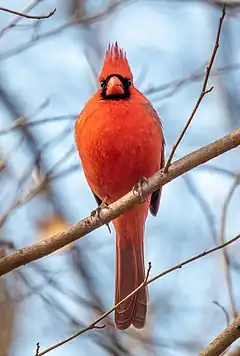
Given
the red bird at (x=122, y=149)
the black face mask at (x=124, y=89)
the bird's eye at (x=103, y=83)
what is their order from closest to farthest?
the red bird at (x=122, y=149)
the black face mask at (x=124, y=89)
the bird's eye at (x=103, y=83)

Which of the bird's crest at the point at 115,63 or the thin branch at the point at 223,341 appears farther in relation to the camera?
the bird's crest at the point at 115,63

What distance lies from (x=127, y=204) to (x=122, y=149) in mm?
570

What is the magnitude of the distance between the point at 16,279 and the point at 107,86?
175 centimetres

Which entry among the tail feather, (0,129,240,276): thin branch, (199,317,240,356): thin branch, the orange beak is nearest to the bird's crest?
the orange beak

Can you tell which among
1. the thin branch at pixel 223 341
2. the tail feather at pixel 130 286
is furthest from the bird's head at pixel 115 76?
the thin branch at pixel 223 341

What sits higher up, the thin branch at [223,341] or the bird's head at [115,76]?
the bird's head at [115,76]

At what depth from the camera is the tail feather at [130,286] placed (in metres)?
3.51

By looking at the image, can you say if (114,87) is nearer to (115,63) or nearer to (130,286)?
(115,63)

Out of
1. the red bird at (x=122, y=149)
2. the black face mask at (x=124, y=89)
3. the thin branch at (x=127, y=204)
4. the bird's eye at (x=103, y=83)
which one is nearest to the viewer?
the thin branch at (x=127, y=204)

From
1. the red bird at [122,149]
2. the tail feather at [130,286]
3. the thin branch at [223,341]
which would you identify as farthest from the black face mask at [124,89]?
the thin branch at [223,341]

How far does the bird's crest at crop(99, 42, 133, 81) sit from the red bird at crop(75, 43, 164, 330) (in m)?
0.05

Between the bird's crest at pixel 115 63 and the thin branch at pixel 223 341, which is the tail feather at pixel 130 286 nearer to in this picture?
the bird's crest at pixel 115 63

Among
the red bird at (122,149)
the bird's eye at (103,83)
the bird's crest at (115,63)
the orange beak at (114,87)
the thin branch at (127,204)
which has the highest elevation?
the bird's crest at (115,63)

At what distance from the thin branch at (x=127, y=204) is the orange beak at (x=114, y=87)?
0.88 meters
